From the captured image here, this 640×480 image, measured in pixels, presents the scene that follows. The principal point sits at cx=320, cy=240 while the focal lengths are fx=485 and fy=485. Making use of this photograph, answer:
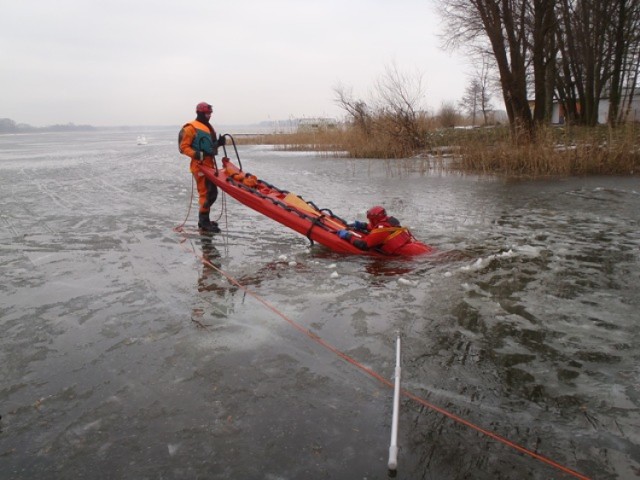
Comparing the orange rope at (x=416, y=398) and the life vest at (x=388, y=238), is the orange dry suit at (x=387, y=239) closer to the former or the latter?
the life vest at (x=388, y=238)

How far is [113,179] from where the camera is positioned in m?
15.5

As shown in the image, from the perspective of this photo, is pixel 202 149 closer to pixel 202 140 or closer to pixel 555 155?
pixel 202 140

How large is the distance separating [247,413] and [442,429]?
1.17m

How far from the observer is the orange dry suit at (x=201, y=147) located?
7.83m

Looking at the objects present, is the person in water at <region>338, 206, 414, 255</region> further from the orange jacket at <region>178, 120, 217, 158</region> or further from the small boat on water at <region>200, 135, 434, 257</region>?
the orange jacket at <region>178, 120, 217, 158</region>

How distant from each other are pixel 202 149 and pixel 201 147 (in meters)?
0.04

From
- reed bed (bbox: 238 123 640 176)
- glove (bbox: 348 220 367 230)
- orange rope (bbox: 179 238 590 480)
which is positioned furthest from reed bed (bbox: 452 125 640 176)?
orange rope (bbox: 179 238 590 480)

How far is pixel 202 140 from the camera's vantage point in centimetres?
791

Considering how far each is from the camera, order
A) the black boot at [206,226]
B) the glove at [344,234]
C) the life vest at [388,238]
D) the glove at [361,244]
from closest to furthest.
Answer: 1. the life vest at [388,238]
2. the glove at [361,244]
3. the glove at [344,234]
4. the black boot at [206,226]

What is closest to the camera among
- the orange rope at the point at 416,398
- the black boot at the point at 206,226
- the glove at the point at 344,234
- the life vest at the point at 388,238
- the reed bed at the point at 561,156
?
the orange rope at the point at 416,398

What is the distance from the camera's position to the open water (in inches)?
103

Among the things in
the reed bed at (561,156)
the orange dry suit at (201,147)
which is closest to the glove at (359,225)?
the orange dry suit at (201,147)

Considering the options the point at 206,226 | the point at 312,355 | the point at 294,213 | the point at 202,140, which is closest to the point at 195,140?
the point at 202,140

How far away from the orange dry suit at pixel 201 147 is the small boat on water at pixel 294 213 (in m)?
0.23
